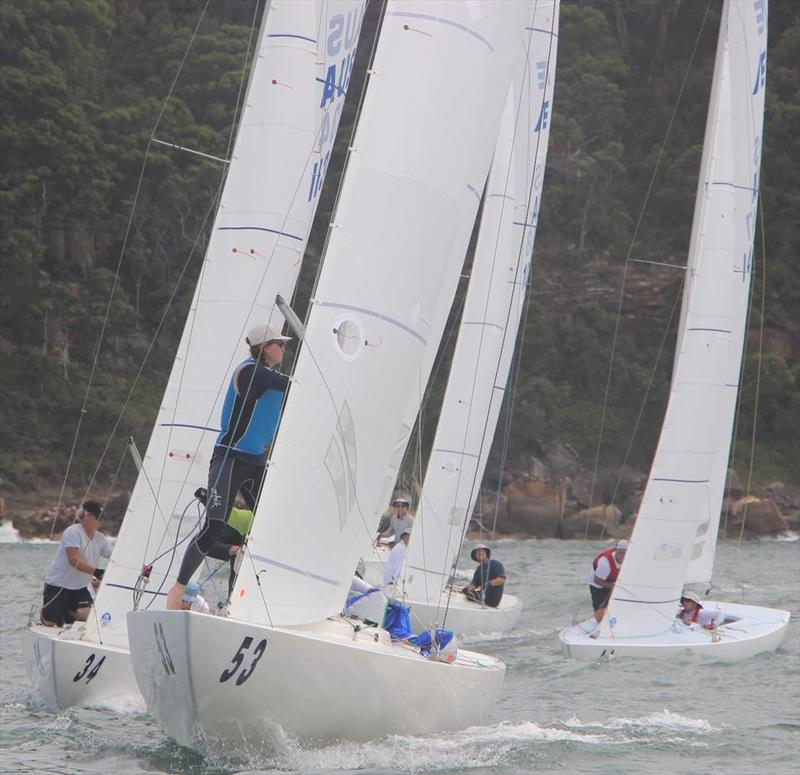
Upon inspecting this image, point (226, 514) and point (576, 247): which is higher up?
point (576, 247)

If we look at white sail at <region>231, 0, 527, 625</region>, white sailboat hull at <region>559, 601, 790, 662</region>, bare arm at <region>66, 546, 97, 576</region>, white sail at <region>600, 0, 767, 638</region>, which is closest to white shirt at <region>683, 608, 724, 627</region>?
white sailboat hull at <region>559, 601, 790, 662</region>

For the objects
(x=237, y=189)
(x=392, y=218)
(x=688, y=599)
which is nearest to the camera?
(x=392, y=218)

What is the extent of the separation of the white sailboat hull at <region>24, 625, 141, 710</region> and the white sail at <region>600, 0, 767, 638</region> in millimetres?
5000

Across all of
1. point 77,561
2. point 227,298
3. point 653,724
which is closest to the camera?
point 653,724

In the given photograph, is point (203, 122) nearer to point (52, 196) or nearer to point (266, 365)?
point (52, 196)

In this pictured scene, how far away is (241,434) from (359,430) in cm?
57

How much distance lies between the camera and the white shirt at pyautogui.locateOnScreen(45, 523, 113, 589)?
908 cm

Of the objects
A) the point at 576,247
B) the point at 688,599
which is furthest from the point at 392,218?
the point at 576,247

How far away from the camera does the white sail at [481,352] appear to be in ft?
46.0

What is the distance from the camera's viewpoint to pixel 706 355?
12625 mm

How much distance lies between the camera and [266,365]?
671 centimetres

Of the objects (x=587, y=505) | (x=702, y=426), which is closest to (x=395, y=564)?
(x=702, y=426)

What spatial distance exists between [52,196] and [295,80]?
29314 mm

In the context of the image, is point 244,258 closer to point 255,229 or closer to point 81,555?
point 255,229
